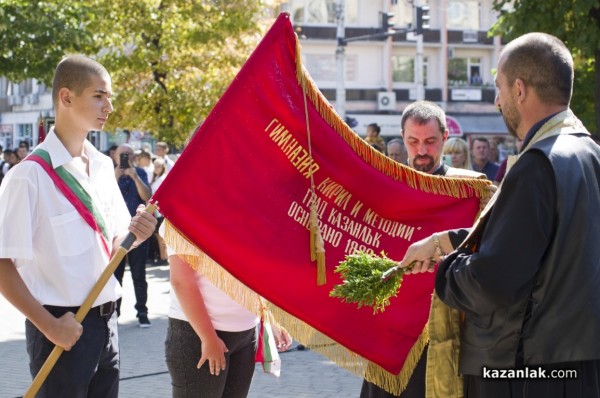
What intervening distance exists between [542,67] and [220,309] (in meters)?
2.11

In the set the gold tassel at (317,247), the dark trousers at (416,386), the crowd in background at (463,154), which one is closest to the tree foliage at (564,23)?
the crowd in background at (463,154)

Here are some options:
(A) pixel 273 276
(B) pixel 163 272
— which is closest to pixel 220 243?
(A) pixel 273 276

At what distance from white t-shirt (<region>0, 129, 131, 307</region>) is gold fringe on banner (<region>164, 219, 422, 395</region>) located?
39cm

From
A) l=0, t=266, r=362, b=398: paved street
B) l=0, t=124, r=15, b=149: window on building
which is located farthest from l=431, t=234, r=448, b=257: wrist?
l=0, t=124, r=15, b=149: window on building

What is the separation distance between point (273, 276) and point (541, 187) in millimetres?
1594

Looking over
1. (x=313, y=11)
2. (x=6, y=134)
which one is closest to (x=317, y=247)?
(x=313, y=11)

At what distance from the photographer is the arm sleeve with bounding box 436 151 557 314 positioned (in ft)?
10.5

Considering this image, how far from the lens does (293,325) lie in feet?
14.9

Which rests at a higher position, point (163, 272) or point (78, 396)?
point (78, 396)

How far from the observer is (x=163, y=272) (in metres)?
18.3

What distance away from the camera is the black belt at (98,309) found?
4.18 meters

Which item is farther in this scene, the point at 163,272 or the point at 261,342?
the point at 163,272

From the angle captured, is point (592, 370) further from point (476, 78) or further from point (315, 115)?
point (476, 78)

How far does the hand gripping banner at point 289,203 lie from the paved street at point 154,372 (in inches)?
143
